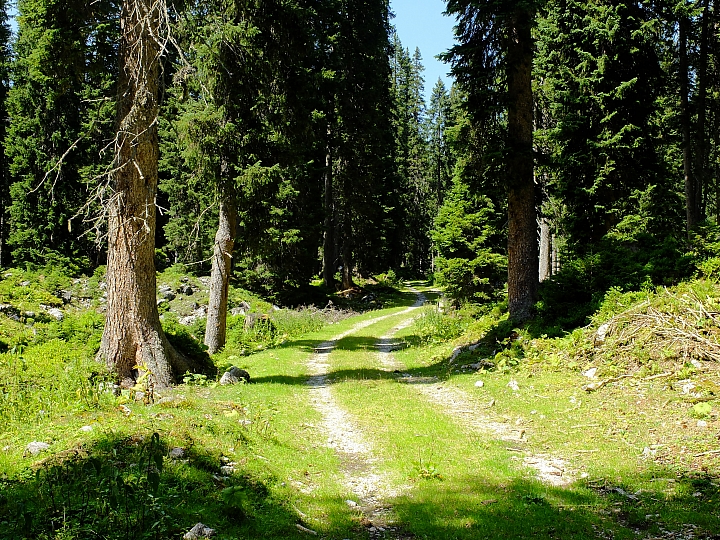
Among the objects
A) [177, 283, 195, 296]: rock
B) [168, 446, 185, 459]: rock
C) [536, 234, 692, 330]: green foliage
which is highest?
[536, 234, 692, 330]: green foliage

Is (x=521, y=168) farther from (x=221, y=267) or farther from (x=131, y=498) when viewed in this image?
(x=131, y=498)

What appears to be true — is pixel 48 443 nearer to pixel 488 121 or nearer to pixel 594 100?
pixel 488 121

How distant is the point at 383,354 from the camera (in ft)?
50.3

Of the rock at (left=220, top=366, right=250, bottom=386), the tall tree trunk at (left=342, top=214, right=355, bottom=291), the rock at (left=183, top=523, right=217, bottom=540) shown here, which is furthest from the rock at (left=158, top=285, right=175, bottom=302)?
the rock at (left=183, top=523, right=217, bottom=540)

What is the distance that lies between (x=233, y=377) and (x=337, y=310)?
1511cm

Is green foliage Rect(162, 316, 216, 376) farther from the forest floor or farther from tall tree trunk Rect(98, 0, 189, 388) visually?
tall tree trunk Rect(98, 0, 189, 388)

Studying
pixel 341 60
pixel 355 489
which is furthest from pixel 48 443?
pixel 341 60

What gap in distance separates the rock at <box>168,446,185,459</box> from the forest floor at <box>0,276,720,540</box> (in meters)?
0.03

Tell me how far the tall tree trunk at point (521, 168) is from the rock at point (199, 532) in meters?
10.5

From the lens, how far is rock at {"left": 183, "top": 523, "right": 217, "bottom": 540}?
3.76 meters

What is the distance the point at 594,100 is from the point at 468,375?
398 inches

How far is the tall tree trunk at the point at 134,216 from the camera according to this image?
8.76 metres

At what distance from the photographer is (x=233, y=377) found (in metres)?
10.4

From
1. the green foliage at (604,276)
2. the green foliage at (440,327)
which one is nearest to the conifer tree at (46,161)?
the green foliage at (440,327)
